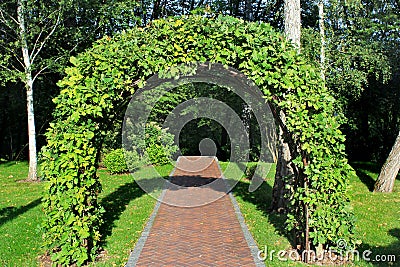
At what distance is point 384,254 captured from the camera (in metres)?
6.64

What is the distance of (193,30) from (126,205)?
5.55 meters

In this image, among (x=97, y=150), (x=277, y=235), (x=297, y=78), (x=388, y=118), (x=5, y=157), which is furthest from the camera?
(x=5, y=157)

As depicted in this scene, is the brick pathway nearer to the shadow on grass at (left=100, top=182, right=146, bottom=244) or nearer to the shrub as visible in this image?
the shadow on grass at (left=100, top=182, right=146, bottom=244)

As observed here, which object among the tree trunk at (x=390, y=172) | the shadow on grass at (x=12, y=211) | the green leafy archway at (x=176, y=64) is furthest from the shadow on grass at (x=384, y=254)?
the shadow on grass at (x=12, y=211)

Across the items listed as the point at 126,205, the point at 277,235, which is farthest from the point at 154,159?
the point at 277,235

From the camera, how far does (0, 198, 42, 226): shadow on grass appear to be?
29.7 feet

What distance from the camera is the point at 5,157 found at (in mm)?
24562

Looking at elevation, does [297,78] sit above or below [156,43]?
below

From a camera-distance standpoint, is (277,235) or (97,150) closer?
(97,150)

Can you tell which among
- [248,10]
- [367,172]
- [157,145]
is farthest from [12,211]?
[248,10]

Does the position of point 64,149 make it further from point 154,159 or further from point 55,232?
point 154,159

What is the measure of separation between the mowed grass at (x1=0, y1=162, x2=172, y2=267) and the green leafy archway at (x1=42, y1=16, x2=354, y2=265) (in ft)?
1.67

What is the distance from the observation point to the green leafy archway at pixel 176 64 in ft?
20.1

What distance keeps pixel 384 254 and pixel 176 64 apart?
4.24 metres
